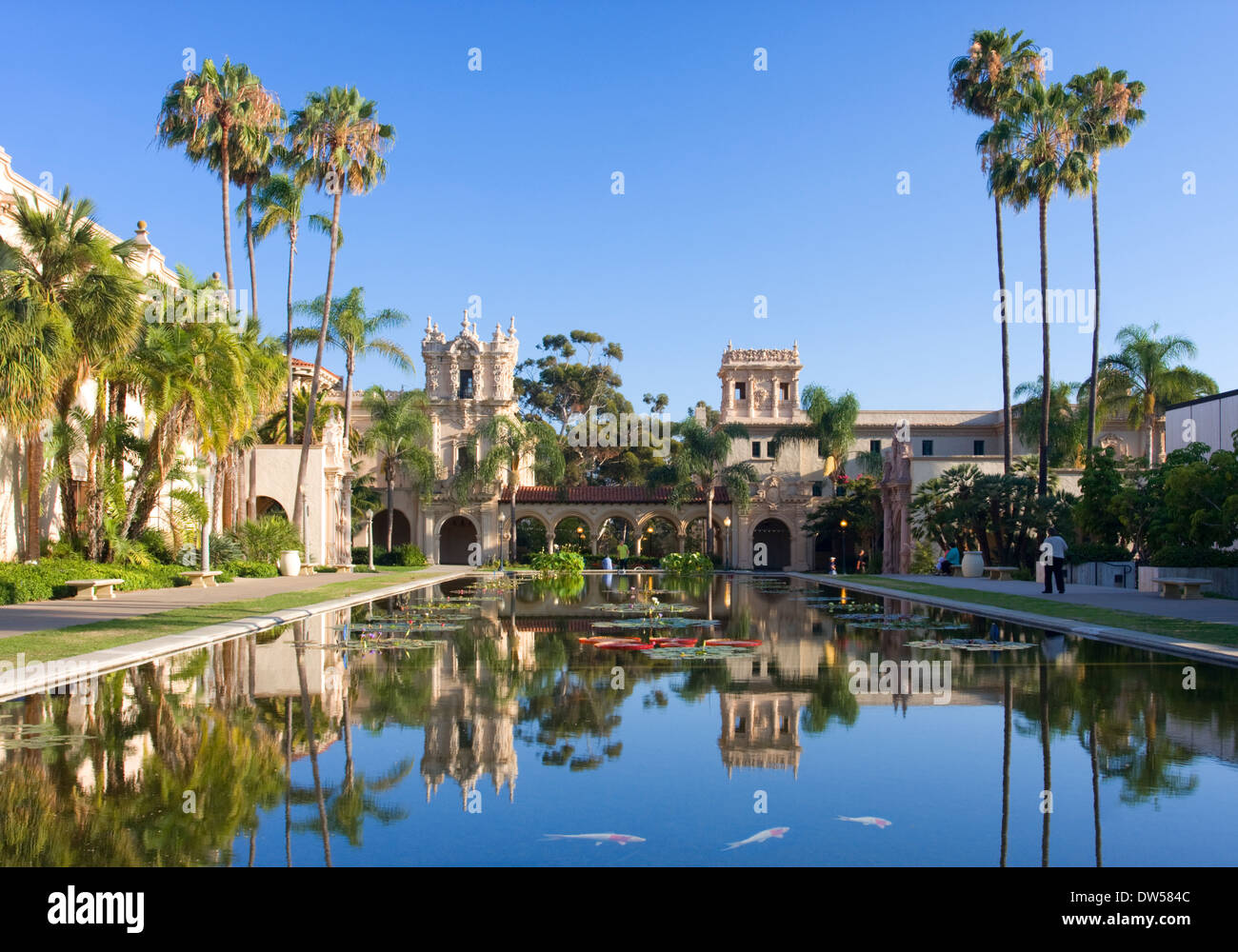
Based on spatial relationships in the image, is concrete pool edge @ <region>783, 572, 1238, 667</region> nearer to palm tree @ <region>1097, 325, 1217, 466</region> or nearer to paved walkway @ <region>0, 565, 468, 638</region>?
paved walkway @ <region>0, 565, 468, 638</region>

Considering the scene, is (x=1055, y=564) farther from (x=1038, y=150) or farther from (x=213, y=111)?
(x=213, y=111)

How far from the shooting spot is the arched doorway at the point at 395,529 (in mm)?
63219

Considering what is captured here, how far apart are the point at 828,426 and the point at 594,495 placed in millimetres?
14194

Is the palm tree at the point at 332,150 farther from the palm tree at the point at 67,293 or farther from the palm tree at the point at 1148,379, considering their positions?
the palm tree at the point at 1148,379

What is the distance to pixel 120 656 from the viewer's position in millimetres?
13211

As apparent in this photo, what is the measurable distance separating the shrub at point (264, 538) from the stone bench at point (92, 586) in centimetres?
1344

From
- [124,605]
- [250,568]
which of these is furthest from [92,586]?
[250,568]

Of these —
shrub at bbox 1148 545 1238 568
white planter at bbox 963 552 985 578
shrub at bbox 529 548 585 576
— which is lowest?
shrub at bbox 529 548 585 576

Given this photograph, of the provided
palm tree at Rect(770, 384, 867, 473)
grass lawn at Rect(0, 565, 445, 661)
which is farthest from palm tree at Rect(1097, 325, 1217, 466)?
grass lawn at Rect(0, 565, 445, 661)

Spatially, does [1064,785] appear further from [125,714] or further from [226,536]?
[226,536]

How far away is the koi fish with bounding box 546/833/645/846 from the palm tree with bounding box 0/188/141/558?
2183 centimetres

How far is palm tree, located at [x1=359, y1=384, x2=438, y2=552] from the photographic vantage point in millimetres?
55781
